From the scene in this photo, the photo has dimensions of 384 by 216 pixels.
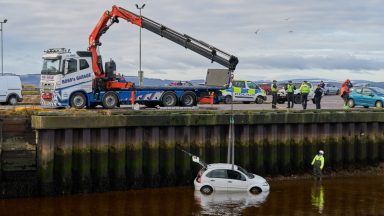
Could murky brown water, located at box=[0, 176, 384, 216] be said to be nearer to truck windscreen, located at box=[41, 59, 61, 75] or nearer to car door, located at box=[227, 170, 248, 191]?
car door, located at box=[227, 170, 248, 191]

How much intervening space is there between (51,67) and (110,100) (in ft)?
12.0

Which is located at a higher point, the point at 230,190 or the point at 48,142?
the point at 48,142

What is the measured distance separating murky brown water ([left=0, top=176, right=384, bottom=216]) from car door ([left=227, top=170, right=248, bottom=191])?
0.30m

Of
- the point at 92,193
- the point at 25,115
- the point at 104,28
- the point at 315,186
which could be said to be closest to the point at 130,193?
the point at 92,193

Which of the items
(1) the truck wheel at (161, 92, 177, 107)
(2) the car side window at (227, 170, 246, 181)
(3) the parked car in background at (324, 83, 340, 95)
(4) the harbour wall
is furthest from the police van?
(3) the parked car in background at (324, 83, 340, 95)

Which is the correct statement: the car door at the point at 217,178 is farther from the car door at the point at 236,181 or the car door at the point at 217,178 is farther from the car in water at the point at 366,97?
the car in water at the point at 366,97

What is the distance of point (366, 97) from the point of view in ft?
135

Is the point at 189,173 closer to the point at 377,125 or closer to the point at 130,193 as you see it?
the point at 130,193

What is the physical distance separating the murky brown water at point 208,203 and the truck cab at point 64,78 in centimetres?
878

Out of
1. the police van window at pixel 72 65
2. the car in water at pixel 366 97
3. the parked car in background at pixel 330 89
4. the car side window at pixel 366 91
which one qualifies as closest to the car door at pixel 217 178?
the police van window at pixel 72 65

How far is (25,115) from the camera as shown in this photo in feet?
81.7

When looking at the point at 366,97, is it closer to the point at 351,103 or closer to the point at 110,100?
the point at 351,103

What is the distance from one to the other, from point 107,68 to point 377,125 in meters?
15.5

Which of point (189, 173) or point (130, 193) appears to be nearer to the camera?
point (130, 193)
